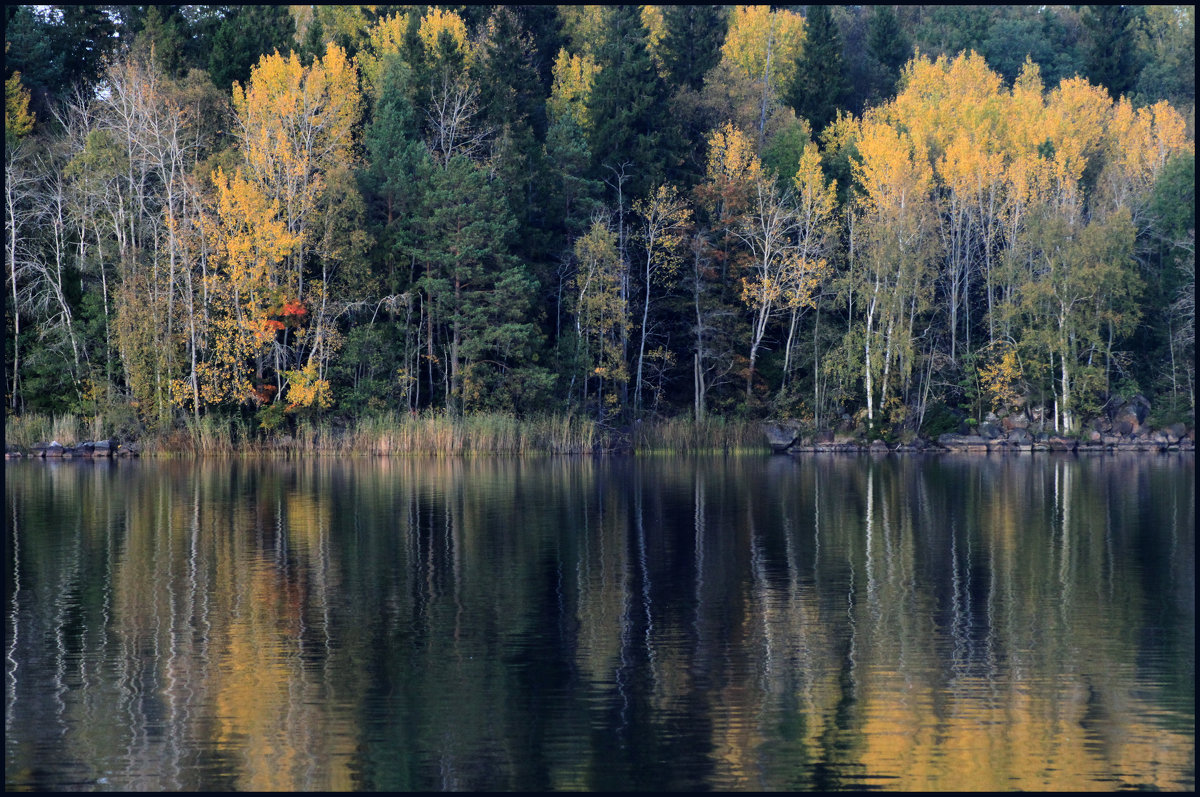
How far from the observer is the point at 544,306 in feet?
188

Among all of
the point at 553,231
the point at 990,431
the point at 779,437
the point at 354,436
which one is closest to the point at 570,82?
the point at 553,231

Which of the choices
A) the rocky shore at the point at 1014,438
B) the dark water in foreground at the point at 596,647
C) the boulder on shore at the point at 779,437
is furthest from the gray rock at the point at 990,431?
the dark water in foreground at the point at 596,647

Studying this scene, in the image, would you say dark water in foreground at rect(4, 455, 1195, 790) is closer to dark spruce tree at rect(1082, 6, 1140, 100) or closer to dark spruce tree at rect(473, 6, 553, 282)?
dark spruce tree at rect(473, 6, 553, 282)

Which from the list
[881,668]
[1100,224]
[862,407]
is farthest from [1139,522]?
[1100,224]

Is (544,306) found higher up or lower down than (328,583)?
higher up

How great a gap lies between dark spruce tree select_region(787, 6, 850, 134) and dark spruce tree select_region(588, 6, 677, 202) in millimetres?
11653

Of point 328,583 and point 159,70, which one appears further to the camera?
point 159,70

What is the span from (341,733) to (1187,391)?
53.3 metres

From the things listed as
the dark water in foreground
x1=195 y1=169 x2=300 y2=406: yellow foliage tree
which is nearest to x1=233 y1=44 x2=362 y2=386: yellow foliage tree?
x1=195 y1=169 x2=300 y2=406: yellow foliage tree

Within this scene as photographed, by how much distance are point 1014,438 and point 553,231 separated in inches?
855

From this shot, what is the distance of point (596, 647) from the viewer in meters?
15.3

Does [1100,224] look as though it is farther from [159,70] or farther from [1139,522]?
[159,70]

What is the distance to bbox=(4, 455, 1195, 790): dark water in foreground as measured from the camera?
11.3 m

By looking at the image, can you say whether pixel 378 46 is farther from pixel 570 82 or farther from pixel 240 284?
pixel 240 284
